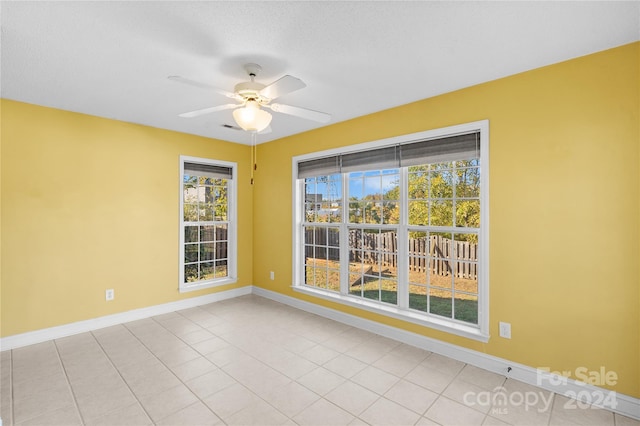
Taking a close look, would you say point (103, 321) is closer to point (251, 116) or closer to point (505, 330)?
point (251, 116)

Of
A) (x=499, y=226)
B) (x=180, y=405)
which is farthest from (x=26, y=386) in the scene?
(x=499, y=226)

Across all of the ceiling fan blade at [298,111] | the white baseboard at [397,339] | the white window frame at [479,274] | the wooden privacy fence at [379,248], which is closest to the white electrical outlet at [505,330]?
the white window frame at [479,274]

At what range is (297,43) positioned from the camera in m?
2.05

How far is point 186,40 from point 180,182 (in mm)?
2682

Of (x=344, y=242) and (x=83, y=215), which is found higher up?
(x=83, y=215)

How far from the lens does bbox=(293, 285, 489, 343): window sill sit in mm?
A: 2766

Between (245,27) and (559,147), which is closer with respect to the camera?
(245,27)

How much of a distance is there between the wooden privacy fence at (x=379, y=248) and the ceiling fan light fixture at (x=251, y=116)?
2019 mm

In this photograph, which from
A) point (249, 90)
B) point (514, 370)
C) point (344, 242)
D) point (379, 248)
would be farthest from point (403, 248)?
point (249, 90)

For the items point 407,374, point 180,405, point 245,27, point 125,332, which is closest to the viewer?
point 245,27

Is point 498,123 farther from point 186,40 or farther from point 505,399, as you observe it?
point 186,40

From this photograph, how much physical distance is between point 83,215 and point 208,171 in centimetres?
170

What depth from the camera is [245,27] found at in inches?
73.7

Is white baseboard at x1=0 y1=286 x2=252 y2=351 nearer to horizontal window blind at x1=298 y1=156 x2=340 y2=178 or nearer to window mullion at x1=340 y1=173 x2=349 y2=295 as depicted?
window mullion at x1=340 y1=173 x2=349 y2=295
